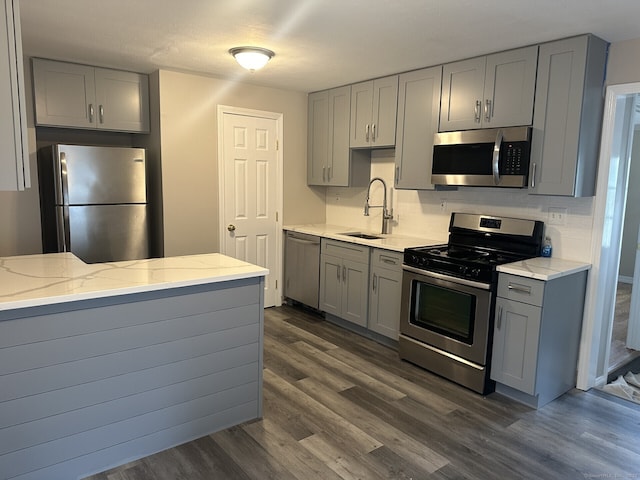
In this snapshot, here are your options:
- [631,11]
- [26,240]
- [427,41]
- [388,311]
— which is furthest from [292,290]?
[631,11]

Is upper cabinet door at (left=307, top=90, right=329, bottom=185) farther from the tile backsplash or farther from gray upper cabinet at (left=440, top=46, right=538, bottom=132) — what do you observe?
gray upper cabinet at (left=440, top=46, right=538, bottom=132)

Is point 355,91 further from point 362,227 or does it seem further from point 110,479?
point 110,479

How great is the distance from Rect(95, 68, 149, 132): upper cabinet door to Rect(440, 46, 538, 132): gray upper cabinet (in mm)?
2692

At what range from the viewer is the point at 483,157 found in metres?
3.31

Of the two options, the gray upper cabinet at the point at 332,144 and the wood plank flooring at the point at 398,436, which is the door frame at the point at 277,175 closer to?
the gray upper cabinet at the point at 332,144

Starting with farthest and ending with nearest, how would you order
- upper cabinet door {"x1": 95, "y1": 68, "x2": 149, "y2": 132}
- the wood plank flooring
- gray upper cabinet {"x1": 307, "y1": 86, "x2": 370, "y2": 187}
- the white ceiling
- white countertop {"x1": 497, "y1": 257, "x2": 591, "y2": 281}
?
1. gray upper cabinet {"x1": 307, "y1": 86, "x2": 370, "y2": 187}
2. upper cabinet door {"x1": 95, "y1": 68, "x2": 149, "y2": 132}
3. white countertop {"x1": 497, "y1": 257, "x2": 591, "y2": 281}
4. the white ceiling
5. the wood plank flooring

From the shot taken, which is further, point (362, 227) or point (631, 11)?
point (362, 227)

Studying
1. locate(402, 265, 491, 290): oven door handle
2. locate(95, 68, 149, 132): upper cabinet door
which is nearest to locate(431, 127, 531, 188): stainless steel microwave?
locate(402, 265, 491, 290): oven door handle

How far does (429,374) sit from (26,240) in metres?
3.60

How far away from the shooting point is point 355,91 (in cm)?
444

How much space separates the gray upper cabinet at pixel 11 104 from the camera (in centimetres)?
198

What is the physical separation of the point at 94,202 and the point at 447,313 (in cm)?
298

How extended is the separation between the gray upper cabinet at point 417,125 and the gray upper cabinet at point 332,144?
68 centimetres

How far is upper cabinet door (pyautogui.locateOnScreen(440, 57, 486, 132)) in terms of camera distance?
3.38 m
